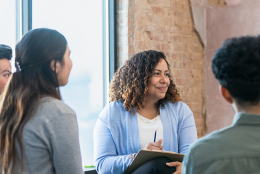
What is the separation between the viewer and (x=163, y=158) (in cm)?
169

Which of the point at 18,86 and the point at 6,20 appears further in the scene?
the point at 6,20

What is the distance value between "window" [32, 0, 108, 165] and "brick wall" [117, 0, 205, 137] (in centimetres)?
23

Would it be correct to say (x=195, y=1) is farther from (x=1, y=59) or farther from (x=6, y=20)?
(x=1, y=59)

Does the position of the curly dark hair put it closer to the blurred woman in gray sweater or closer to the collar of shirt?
the blurred woman in gray sweater

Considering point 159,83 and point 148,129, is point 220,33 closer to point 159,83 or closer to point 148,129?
point 159,83

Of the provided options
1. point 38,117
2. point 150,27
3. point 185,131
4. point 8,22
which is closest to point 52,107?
point 38,117

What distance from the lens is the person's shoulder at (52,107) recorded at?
1.04 m

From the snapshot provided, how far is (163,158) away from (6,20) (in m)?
1.54

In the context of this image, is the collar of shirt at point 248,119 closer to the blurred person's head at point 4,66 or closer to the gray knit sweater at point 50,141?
the gray knit sweater at point 50,141

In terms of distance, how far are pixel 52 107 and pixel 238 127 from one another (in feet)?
2.09

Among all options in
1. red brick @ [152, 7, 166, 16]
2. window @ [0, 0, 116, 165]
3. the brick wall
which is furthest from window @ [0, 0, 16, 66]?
red brick @ [152, 7, 166, 16]

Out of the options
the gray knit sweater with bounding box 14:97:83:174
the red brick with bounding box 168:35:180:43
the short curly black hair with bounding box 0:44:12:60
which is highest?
the red brick with bounding box 168:35:180:43

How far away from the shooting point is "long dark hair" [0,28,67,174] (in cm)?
103

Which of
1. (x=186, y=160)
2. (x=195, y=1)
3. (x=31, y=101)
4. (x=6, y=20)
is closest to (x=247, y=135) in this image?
(x=186, y=160)
